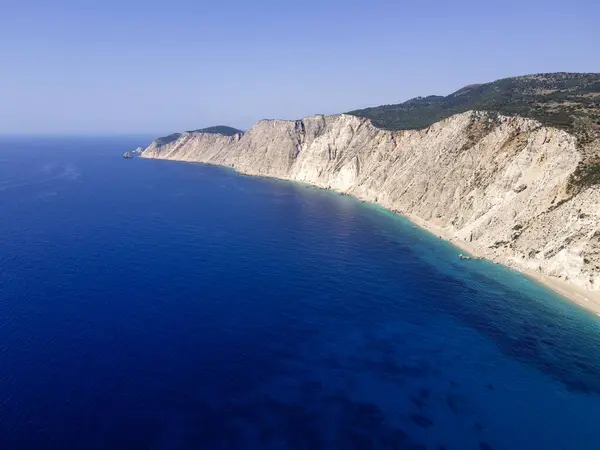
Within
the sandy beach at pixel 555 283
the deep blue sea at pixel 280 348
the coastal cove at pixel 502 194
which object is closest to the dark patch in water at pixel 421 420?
the deep blue sea at pixel 280 348

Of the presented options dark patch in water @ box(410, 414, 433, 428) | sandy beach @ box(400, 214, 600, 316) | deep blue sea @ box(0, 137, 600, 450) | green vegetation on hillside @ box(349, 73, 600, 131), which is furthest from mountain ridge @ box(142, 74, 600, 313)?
dark patch in water @ box(410, 414, 433, 428)

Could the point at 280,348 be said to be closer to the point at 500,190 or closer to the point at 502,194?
the point at 502,194

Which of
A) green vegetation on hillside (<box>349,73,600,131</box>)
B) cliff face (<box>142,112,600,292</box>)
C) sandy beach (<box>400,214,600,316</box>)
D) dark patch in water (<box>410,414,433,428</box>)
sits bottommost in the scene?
dark patch in water (<box>410,414,433,428</box>)

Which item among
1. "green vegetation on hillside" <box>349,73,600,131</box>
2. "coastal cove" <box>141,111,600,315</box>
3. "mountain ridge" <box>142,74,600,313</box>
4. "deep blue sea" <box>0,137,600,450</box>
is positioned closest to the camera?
"deep blue sea" <box>0,137,600,450</box>

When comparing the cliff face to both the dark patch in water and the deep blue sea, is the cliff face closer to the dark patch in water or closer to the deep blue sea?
the deep blue sea

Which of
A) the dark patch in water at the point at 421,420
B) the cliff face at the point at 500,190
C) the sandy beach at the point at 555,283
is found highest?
the cliff face at the point at 500,190

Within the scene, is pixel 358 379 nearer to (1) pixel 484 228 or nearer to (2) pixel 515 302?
(2) pixel 515 302

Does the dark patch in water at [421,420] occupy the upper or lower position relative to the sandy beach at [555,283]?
lower

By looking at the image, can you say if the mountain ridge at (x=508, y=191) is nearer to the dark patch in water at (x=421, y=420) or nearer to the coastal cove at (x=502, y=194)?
the coastal cove at (x=502, y=194)
